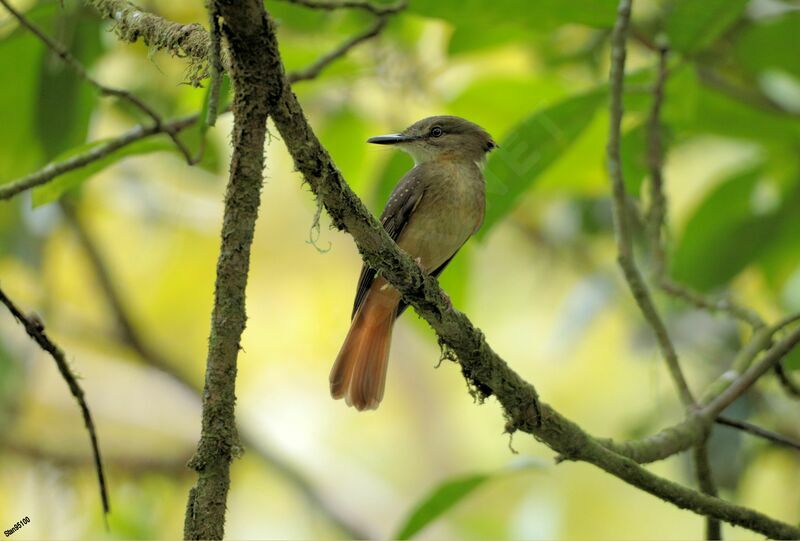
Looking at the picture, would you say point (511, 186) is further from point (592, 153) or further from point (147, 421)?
point (147, 421)

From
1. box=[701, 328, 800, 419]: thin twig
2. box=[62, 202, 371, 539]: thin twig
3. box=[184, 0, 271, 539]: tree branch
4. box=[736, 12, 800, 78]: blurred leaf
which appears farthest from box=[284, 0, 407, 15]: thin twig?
box=[62, 202, 371, 539]: thin twig

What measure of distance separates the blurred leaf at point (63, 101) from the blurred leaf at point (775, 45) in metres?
2.30

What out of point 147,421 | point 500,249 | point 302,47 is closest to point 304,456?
point 147,421

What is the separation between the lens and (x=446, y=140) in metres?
3.98

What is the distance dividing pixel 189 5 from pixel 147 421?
256cm

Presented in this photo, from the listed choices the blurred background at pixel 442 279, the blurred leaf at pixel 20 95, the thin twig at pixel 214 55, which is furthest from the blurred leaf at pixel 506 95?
the thin twig at pixel 214 55

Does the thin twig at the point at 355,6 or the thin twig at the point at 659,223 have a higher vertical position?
the thin twig at the point at 355,6

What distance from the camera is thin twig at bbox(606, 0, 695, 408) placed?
277 centimetres

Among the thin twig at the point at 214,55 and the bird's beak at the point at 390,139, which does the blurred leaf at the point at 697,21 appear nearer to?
the bird's beak at the point at 390,139

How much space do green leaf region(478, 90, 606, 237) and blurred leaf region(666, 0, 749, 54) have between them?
28cm

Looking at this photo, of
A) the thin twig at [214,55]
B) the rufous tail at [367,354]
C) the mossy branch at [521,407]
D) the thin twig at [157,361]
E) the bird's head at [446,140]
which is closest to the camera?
the thin twig at [214,55]

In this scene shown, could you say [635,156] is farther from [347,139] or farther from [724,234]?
[347,139]

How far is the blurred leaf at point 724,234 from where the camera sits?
3764mm

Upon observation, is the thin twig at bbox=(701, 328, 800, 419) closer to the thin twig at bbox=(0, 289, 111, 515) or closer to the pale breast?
the pale breast
